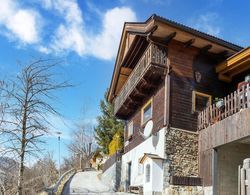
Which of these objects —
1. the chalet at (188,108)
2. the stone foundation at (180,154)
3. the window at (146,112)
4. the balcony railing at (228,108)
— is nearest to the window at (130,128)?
the window at (146,112)

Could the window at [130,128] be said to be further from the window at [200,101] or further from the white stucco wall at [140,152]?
the window at [200,101]

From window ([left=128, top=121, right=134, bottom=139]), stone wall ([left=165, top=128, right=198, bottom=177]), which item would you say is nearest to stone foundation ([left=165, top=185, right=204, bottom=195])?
stone wall ([left=165, top=128, right=198, bottom=177])

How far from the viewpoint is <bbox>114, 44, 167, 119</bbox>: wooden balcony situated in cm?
1419

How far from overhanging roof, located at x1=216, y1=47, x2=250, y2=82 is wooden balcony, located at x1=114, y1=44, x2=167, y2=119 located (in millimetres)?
2555

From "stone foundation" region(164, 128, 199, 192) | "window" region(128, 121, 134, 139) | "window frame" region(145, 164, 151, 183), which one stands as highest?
"window" region(128, 121, 134, 139)

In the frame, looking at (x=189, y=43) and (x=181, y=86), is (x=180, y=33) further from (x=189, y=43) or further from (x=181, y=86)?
(x=181, y=86)

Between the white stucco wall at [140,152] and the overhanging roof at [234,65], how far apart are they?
3.82m

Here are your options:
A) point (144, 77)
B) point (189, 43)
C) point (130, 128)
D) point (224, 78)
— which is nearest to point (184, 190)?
point (144, 77)

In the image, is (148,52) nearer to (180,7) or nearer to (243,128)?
(180,7)

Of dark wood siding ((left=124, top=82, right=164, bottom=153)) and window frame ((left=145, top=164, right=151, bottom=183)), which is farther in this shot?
dark wood siding ((left=124, top=82, right=164, bottom=153))

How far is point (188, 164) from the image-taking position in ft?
44.5

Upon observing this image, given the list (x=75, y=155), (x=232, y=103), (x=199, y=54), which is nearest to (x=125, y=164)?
(x=199, y=54)

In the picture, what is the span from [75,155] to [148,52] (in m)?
33.6

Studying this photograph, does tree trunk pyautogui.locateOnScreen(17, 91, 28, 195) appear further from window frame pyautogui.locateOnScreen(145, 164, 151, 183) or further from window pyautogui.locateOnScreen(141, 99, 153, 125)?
window pyautogui.locateOnScreen(141, 99, 153, 125)
